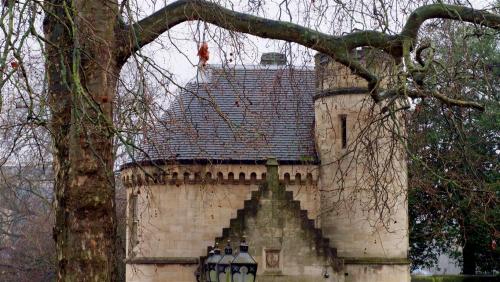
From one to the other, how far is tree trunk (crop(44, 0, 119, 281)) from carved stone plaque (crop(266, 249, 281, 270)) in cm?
1255

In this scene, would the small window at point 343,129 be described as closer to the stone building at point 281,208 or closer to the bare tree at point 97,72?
the stone building at point 281,208

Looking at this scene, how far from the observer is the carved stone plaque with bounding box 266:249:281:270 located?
67.9ft

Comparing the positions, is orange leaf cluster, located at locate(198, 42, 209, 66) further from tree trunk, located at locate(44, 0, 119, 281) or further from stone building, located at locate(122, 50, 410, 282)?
stone building, located at locate(122, 50, 410, 282)

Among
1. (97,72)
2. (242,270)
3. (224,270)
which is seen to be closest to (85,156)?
(97,72)

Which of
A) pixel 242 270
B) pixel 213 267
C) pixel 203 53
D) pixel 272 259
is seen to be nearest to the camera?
pixel 203 53

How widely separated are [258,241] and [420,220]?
11328mm

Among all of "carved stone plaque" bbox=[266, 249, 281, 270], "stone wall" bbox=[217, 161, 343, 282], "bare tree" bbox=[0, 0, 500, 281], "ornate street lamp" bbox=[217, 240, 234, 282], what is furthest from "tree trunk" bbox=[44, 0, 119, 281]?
"carved stone plaque" bbox=[266, 249, 281, 270]

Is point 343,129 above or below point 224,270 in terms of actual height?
above

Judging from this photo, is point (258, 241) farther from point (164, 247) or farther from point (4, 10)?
point (4, 10)

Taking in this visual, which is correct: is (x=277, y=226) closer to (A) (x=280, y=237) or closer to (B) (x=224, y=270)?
(A) (x=280, y=237)

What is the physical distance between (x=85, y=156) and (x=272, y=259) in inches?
513

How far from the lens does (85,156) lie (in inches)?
319

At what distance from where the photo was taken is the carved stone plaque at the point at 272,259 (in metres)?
20.7

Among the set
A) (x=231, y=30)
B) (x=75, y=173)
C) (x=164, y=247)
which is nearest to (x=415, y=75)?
(x=231, y=30)
